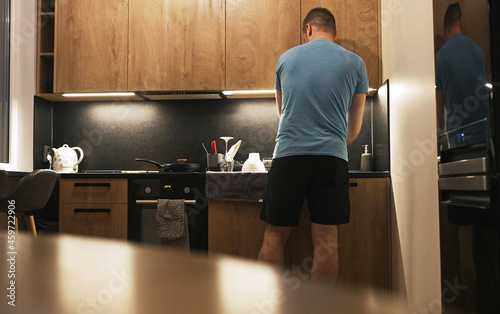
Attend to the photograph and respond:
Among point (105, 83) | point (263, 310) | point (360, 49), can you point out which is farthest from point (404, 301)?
point (105, 83)

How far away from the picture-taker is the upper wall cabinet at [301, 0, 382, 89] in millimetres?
2947

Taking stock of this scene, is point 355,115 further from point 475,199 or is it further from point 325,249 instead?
point 475,199

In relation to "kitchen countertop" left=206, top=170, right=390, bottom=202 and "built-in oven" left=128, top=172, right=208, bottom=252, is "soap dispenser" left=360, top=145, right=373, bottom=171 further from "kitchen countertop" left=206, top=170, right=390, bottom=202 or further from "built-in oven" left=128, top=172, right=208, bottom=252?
"built-in oven" left=128, top=172, right=208, bottom=252

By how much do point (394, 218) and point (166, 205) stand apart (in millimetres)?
1313

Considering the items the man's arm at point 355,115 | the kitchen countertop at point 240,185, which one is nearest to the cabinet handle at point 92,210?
the kitchen countertop at point 240,185

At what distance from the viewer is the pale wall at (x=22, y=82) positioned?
3.15m

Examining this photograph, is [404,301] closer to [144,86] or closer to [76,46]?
[144,86]

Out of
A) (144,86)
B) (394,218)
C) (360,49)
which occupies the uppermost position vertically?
(360,49)

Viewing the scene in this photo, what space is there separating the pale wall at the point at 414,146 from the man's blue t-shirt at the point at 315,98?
315 millimetres

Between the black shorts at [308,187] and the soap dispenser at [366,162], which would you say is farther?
the soap dispenser at [366,162]

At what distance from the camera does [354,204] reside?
2.65 metres

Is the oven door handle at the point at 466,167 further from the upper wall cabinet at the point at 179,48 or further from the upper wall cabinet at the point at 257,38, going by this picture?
the upper wall cabinet at the point at 179,48

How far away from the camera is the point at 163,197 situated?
109 inches

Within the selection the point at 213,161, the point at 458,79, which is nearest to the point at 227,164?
the point at 213,161
